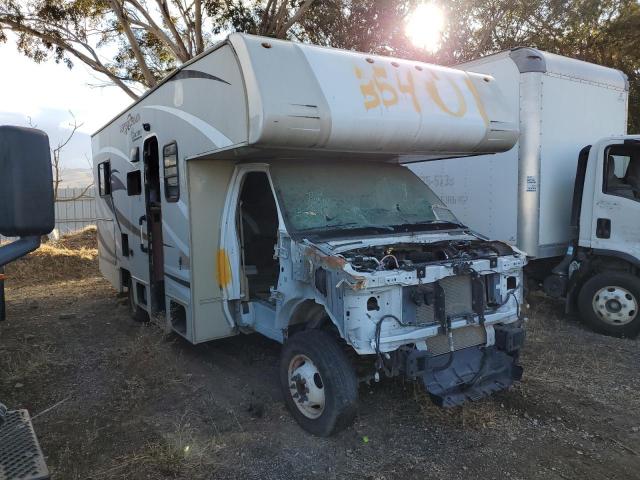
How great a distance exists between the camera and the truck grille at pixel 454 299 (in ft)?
12.4

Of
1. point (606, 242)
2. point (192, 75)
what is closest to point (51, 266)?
point (192, 75)

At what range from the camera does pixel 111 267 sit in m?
8.48

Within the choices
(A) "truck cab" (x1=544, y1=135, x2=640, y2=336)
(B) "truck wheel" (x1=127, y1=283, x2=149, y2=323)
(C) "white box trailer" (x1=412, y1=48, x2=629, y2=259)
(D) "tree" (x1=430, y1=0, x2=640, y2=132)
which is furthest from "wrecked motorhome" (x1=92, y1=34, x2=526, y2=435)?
(D) "tree" (x1=430, y1=0, x2=640, y2=132)

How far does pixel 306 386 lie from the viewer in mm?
3973

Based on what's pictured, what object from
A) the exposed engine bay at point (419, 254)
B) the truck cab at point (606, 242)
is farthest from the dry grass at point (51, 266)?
the truck cab at point (606, 242)

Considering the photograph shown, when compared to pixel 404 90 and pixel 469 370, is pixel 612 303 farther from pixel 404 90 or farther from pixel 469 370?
pixel 404 90

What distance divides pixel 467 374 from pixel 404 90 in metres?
2.43

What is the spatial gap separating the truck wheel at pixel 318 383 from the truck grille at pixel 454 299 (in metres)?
0.67

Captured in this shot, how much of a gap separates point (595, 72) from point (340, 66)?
4852 millimetres

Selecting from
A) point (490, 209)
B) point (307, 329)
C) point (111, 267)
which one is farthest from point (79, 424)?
point (490, 209)

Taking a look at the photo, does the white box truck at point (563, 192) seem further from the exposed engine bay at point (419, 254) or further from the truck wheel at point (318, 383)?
the truck wheel at point (318, 383)

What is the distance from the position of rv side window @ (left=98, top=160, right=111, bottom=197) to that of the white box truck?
17.4ft

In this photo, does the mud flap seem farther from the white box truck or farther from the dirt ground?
the white box truck

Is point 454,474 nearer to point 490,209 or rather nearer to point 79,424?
point 79,424
